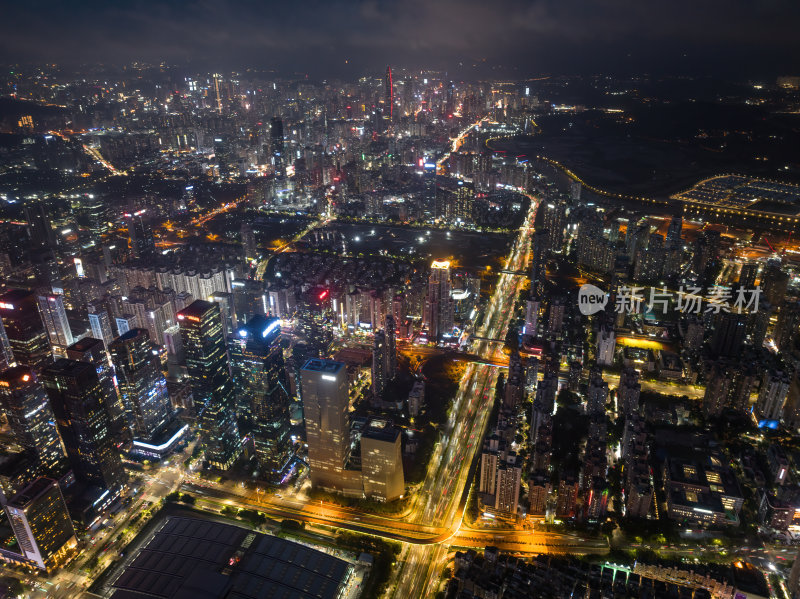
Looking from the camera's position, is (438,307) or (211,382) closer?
(211,382)

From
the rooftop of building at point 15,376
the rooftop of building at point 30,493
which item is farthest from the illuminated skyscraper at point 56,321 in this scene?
the rooftop of building at point 30,493

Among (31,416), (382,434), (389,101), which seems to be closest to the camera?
(382,434)

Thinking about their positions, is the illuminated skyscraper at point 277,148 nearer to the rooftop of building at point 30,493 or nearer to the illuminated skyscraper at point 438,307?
Result: the illuminated skyscraper at point 438,307

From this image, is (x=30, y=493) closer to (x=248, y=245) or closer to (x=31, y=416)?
(x=31, y=416)

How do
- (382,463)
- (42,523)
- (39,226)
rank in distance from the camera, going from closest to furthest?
(42,523), (382,463), (39,226)

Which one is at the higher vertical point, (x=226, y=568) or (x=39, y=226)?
(x=39, y=226)

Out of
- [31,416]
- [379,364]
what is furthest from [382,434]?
[31,416]
